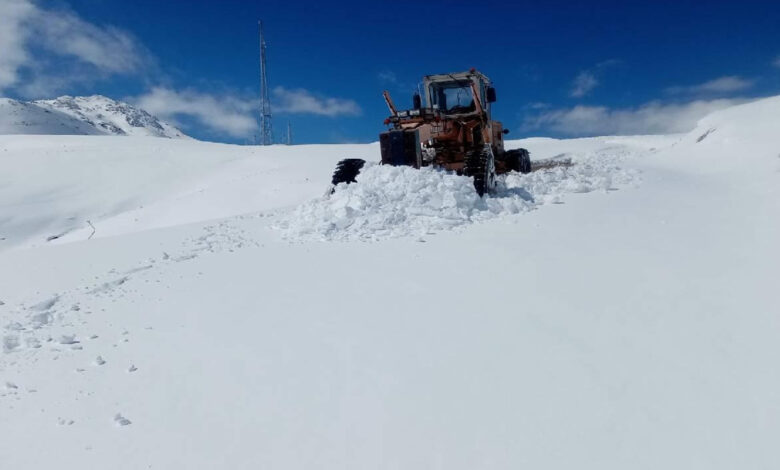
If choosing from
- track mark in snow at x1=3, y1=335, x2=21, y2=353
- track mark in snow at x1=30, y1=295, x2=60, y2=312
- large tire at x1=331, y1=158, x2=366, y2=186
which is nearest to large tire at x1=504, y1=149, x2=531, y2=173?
large tire at x1=331, y1=158, x2=366, y2=186

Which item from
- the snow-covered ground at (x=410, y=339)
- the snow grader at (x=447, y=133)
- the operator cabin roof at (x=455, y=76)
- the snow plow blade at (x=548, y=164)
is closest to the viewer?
the snow-covered ground at (x=410, y=339)

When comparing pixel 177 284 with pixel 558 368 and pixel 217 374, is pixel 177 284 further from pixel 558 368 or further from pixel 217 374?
pixel 558 368

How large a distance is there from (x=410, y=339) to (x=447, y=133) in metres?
7.29

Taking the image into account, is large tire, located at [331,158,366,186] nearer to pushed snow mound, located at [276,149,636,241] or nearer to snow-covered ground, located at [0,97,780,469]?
pushed snow mound, located at [276,149,636,241]

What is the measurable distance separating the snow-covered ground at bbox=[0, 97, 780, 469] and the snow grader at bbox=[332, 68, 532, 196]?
3.74 ft

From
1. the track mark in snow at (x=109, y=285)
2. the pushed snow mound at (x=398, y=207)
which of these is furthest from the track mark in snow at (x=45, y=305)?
the pushed snow mound at (x=398, y=207)

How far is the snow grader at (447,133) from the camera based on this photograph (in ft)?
28.6

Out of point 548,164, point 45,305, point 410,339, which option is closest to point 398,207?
point 410,339

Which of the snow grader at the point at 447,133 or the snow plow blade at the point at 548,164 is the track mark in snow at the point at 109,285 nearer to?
the snow grader at the point at 447,133

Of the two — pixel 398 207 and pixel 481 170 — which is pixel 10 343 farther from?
pixel 481 170

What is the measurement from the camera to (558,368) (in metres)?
2.96

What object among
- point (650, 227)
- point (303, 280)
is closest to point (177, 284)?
point (303, 280)

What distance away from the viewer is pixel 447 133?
10117 mm

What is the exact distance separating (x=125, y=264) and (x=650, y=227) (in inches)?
234
